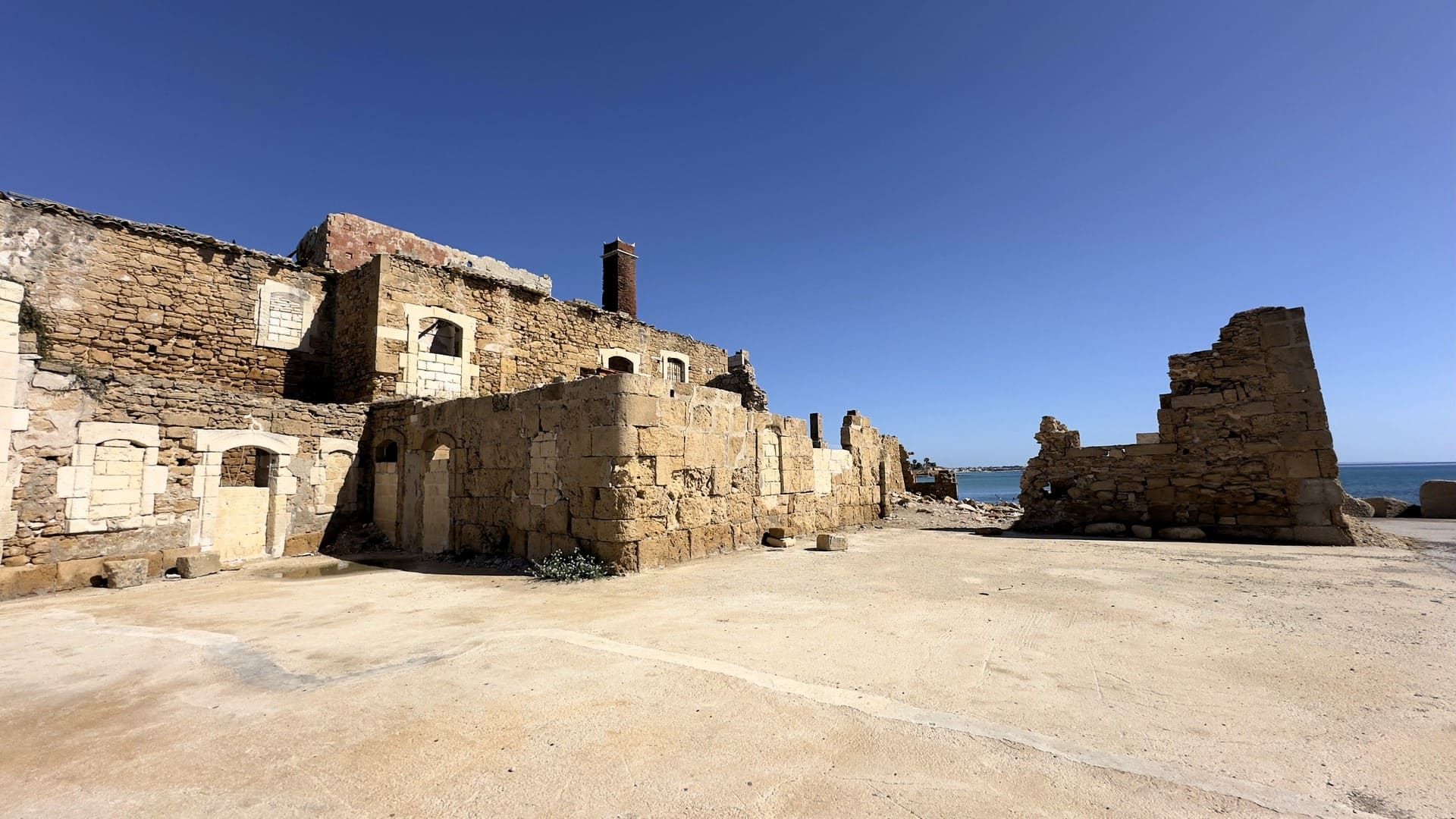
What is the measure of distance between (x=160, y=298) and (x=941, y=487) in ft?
66.5

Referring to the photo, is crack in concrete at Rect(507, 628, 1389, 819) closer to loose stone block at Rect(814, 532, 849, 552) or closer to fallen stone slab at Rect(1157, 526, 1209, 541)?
A: loose stone block at Rect(814, 532, 849, 552)

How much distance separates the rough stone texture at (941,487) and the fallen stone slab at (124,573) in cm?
1776

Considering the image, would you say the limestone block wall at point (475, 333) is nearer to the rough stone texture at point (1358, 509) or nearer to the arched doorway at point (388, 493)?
the arched doorway at point (388, 493)

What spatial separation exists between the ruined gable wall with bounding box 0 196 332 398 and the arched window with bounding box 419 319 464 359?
85.0 inches

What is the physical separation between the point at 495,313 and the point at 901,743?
14672 mm

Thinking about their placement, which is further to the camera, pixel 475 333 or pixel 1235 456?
pixel 475 333

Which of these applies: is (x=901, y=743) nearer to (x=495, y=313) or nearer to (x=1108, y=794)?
(x=1108, y=794)

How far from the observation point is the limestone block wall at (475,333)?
1284cm

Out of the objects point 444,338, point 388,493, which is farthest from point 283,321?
point 388,493

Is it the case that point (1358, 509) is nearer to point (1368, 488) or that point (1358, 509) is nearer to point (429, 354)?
point (429, 354)

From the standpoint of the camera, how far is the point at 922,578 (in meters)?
6.56

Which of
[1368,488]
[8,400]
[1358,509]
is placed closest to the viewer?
[8,400]

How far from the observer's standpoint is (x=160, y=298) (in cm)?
1181

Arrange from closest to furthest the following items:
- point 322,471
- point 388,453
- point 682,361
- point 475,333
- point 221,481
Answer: point 221,481 → point 322,471 → point 388,453 → point 475,333 → point 682,361
